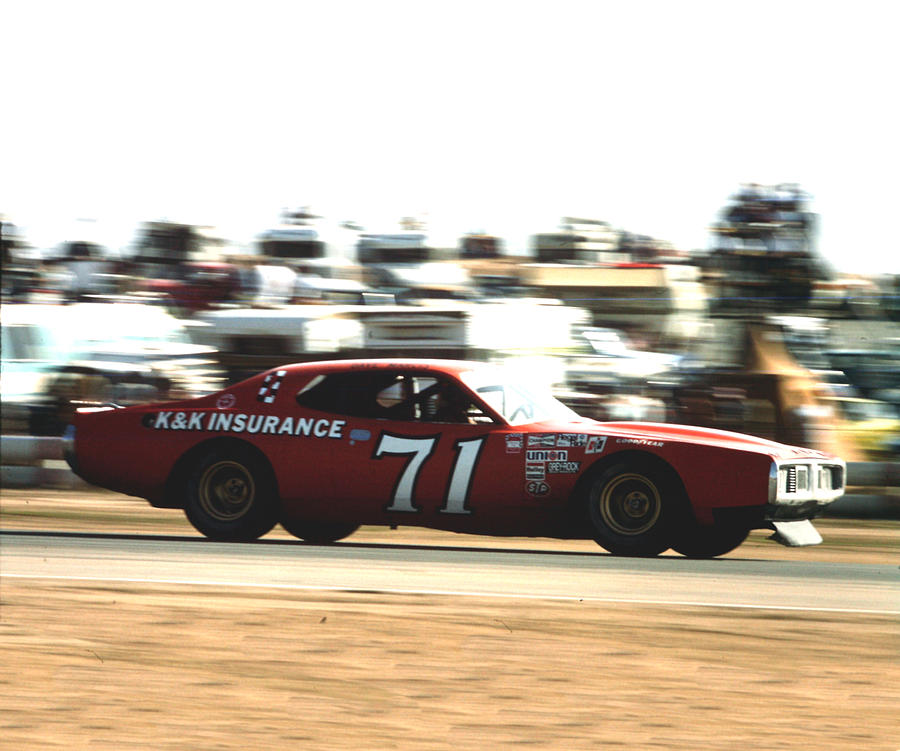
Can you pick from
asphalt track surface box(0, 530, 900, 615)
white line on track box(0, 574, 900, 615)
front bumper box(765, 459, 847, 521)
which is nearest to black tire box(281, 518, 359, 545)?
asphalt track surface box(0, 530, 900, 615)

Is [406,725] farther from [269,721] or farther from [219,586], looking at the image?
[219,586]

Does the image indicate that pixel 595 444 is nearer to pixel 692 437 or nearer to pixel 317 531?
pixel 692 437

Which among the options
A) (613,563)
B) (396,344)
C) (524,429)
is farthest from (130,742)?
(396,344)

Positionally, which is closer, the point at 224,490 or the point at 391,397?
the point at 391,397

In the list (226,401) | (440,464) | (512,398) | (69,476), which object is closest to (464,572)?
(440,464)

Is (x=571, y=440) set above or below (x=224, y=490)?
above

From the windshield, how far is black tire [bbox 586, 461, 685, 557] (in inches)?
26.9

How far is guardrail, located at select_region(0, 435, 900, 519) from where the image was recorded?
1061 centimetres

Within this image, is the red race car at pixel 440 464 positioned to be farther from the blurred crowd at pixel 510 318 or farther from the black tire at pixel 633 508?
the blurred crowd at pixel 510 318

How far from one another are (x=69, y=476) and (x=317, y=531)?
12.7ft

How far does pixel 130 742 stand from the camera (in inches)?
204

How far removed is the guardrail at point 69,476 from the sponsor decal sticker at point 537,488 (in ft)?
10.2

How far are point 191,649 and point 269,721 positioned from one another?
1134 mm

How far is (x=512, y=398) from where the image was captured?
853cm
